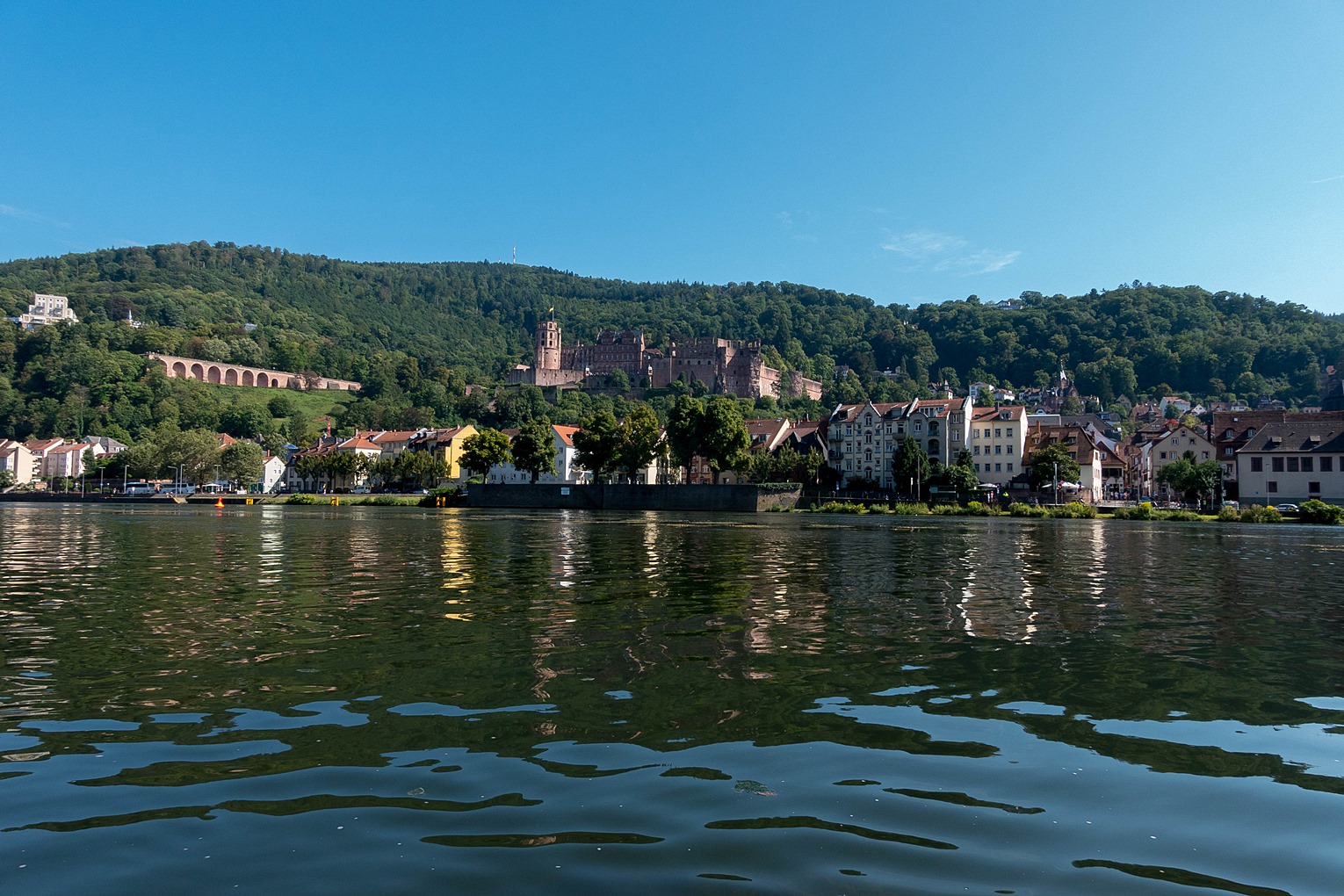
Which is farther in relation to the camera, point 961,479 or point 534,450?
point 534,450

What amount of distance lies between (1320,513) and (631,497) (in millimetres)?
57415

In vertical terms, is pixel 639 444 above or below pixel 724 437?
below

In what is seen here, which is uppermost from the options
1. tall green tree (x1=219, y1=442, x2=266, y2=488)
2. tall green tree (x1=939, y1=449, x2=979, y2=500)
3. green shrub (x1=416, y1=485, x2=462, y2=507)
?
tall green tree (x1=219, y1=442, x2=266, y2=488)

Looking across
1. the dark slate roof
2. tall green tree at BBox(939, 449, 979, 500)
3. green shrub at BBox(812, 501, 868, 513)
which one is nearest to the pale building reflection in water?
green shrub at BBox(812, 501, 868, 513)

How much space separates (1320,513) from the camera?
67688 mm

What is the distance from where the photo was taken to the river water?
16.9ft

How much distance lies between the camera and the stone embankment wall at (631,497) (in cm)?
9106

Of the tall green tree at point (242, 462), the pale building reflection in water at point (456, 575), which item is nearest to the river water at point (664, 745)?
the pale building reflection in water at point (456, 575)

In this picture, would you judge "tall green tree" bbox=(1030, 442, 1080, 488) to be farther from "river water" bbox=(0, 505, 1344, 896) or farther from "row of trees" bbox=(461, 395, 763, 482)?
"river water" bbox=(0, 505, 1344, 896)

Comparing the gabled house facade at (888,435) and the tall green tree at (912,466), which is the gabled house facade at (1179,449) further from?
the tall green tree at (912,466)

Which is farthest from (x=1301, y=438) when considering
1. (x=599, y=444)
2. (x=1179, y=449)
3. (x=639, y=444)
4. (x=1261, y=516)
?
(x=599, y=444)

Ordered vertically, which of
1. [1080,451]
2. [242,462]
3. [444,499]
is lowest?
[444,499]

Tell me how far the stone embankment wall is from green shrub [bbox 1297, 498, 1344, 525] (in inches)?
1658

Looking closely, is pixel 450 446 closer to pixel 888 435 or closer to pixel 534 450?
pixel 534 450
